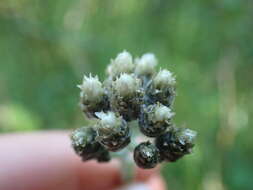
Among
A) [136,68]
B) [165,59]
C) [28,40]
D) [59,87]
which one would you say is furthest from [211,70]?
[136,68]

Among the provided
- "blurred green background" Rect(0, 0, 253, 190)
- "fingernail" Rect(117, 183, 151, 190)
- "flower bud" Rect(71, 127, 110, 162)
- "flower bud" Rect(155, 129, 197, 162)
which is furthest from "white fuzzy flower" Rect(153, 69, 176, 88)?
"blurred green background" Rect(0, 0, 253, 190)

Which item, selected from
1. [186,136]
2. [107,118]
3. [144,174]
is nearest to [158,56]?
[144,174]

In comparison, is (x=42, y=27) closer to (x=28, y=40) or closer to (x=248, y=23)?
(x=28, y=40)

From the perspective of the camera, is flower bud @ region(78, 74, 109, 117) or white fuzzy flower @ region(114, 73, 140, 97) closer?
white fuzzy flower @ region(114, 73, 140, 97)

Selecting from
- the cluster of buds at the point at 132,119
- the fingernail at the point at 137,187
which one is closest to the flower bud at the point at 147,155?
the cluster of buds at the point at 132,119

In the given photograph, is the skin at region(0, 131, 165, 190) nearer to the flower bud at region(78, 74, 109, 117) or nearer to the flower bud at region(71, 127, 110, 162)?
the flower bud at region(71, 127, 110, 162)

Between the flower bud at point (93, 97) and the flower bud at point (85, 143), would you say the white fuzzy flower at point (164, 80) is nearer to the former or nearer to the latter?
the flower bud at point (93, 97)
